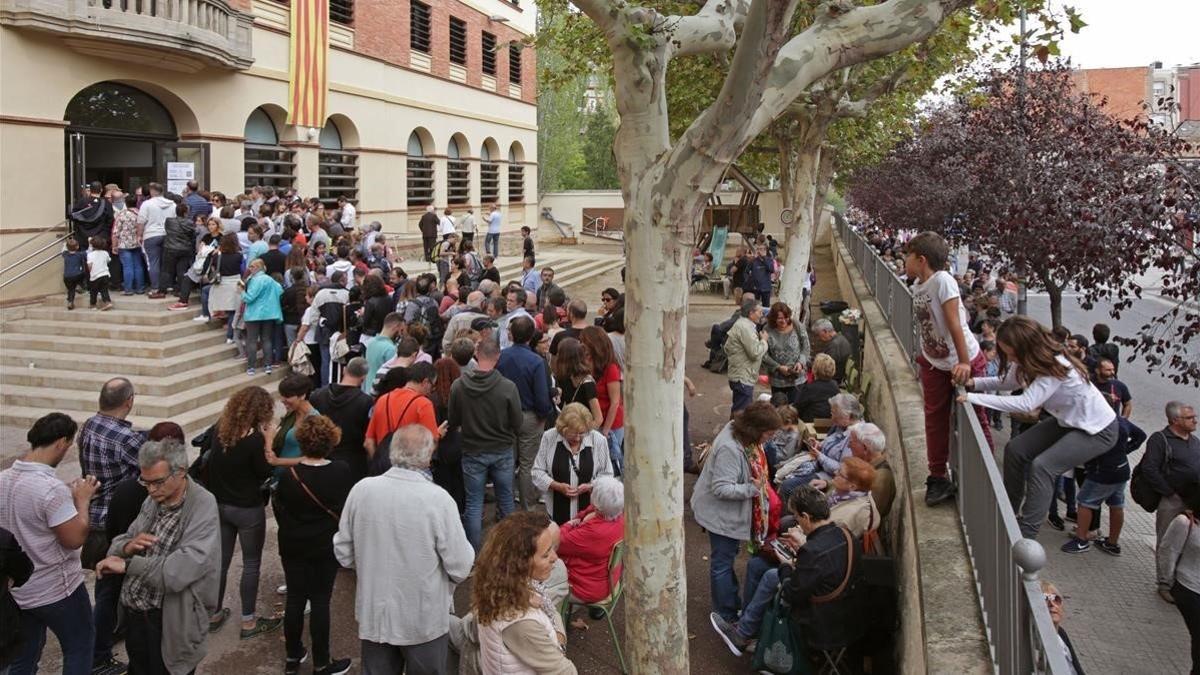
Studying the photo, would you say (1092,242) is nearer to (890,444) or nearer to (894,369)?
(894,369)

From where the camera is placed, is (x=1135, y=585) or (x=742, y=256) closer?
(x=1135, y=585)

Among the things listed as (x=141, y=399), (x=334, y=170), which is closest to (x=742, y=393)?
(x=141, y=399)

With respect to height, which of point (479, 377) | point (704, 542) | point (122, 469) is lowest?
point (704, 542)

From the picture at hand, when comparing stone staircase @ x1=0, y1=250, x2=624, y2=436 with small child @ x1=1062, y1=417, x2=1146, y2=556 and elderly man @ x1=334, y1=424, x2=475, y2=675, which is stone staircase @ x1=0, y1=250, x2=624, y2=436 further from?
small child @ x1=1062, y1=417, x2=1146, y2=556

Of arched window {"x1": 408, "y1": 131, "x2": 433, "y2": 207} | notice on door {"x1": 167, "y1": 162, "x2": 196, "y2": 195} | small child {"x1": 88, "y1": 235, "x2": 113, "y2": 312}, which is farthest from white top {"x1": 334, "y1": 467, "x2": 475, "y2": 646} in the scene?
arched window {"x1": 408, "y1": 131, "x2": 433, "y2": 207}

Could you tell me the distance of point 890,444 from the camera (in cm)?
793

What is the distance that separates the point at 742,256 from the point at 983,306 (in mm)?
5357

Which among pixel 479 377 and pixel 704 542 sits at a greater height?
pixel 479 377

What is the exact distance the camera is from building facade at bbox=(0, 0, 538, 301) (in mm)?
13227

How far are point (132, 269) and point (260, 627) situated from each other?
8.91 metres

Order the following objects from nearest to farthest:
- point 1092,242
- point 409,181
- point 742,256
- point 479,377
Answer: point 479,377
point 1092,242
point 742,256
point 409,181

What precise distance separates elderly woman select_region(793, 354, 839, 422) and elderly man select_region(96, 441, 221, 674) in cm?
547

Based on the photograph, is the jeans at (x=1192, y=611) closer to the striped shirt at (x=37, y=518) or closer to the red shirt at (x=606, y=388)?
the red shirt at (x=606, y=388)

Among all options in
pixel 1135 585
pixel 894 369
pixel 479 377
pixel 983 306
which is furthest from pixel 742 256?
pixel 479 377
